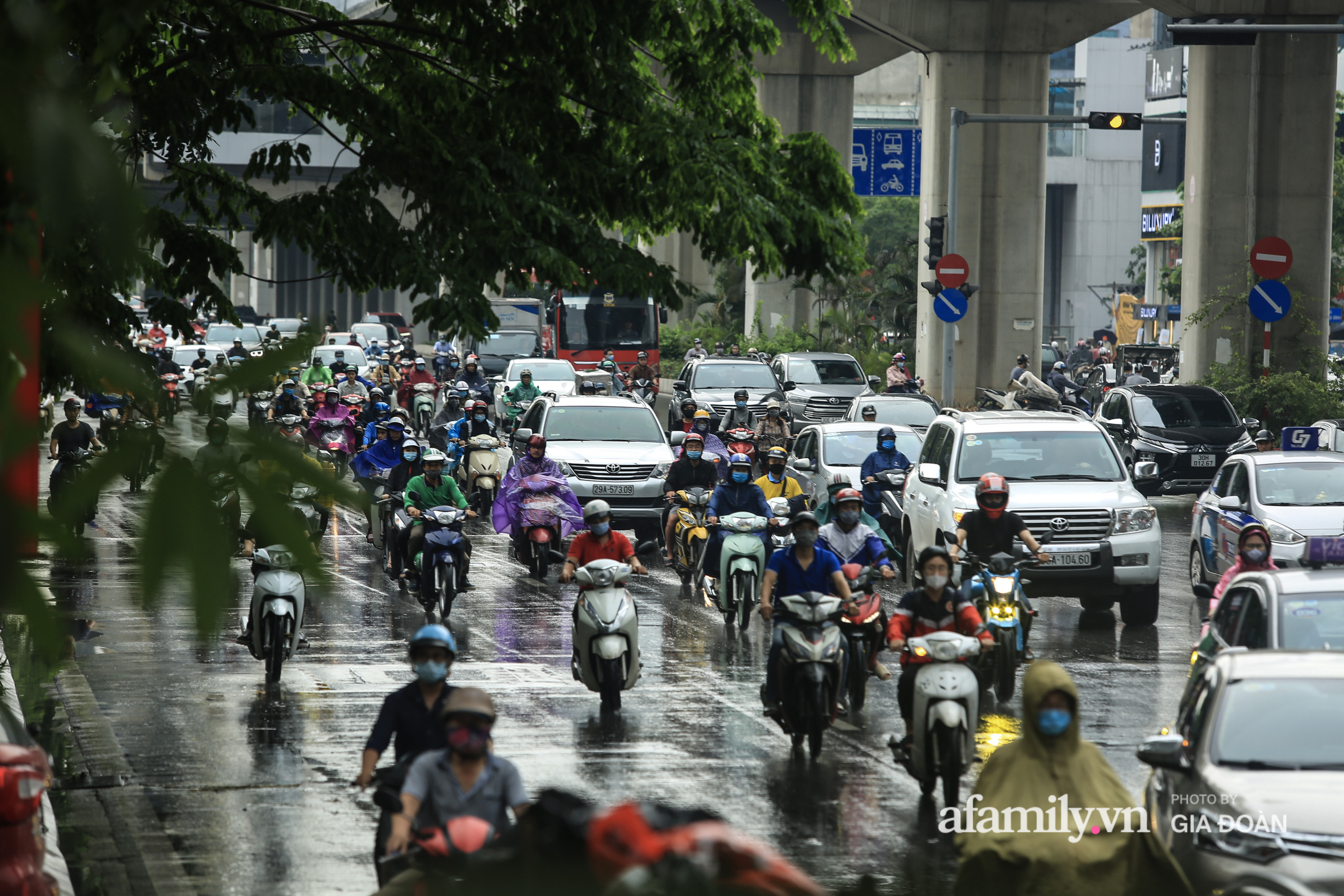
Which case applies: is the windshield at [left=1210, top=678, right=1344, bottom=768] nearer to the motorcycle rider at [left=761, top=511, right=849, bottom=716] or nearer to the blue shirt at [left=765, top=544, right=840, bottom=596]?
the motorcycle rider at [left=761, top=511, right=849, bottom=716]

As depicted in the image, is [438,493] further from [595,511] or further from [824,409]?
[824,409]

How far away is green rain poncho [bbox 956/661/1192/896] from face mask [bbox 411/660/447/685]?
245 centimetres

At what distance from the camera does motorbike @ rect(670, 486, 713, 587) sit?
1923 centimetres

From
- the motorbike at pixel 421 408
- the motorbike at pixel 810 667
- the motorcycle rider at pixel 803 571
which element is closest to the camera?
the motorbike at pixel 810 667

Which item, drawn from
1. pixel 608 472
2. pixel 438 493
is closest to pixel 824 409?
pixel 608 472

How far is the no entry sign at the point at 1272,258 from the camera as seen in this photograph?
81.6ft

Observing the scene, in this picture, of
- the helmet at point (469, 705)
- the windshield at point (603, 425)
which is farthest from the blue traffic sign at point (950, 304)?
the helmet at point (469, 705)

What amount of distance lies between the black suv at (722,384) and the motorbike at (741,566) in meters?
19.2

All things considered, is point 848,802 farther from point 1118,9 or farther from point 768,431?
point 1118,9

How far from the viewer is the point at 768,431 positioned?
2770 cm

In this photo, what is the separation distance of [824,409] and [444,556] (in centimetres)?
2137

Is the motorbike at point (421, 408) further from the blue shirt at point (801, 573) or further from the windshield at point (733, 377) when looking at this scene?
the blue shirt at point (801, 573)

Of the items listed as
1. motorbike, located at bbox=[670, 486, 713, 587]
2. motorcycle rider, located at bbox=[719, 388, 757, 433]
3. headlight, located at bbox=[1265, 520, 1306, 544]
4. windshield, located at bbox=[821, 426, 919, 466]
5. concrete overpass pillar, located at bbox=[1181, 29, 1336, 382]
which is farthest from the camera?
motorcycle rider, located at bbox=[719, 388, 757, 433]

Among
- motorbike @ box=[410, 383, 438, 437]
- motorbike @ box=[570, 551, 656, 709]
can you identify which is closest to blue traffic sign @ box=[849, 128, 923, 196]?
motorbike @ box=[410, 383, 438, 437]
